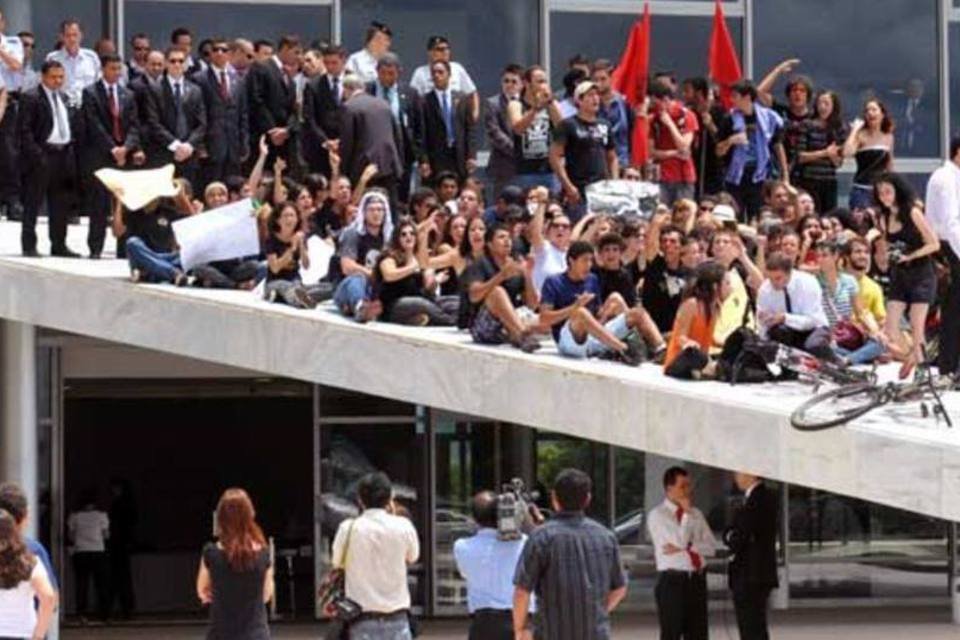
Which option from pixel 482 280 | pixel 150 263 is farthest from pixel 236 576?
pixel 150 263

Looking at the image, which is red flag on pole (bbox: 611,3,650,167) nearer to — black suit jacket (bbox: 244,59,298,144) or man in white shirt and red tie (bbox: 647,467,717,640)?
black suit jacket (bbox: 244,59,298,144)

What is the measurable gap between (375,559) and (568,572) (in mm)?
1457

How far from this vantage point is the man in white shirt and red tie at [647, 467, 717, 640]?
52.6 ft

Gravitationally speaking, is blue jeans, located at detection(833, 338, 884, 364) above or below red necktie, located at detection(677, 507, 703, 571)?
above

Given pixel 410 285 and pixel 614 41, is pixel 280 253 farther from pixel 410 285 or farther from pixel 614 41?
pixel 614 41

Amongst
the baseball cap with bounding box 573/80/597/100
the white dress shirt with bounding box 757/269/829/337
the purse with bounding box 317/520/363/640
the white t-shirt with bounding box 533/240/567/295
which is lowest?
the purse with bounding box 317/520/363/640

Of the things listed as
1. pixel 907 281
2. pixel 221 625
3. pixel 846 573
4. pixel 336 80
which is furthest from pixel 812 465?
pixel 846 573

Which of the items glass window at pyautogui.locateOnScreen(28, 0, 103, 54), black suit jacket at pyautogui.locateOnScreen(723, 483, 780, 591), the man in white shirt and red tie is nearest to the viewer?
black suit jacket at pyautogui.locateOnScreen(723, 483, 780, 591)

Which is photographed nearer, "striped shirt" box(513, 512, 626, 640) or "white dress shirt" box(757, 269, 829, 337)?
"striped shirt" box(513, 512, 626, 640)

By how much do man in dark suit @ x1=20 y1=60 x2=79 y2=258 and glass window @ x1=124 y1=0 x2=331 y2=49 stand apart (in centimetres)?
457

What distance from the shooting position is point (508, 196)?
739 inches

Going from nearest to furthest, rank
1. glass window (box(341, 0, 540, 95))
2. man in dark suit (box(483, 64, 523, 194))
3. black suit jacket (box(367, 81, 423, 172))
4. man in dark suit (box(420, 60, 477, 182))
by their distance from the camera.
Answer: man in dark suit (box(483, 64, 523, 194)) < black suit jacket (box(367, 81, 423, 172)) < man in dark suit (box(420, 60, 477, 182)) < glass window (box(341, 0, 540, 95))

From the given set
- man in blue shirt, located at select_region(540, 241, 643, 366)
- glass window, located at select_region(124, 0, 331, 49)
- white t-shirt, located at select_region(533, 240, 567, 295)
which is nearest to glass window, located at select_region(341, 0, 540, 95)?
glass window, located at select_region(124, 0, 331, 49)

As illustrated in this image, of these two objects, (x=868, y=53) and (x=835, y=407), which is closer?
(x=835, y=407)
